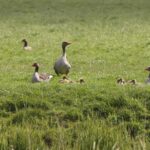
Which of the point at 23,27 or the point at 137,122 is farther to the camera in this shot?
the point at 23,27

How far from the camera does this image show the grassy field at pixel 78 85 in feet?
35.4

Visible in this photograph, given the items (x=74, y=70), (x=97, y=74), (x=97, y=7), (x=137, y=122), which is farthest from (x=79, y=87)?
(x=97, y=7)

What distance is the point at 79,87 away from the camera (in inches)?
537

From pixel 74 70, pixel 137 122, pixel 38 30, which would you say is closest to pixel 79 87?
pixel 137 122

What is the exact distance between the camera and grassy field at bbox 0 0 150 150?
10.8m

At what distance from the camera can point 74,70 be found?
64.5ft

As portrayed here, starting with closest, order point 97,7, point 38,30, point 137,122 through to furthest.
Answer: point 137,122 < point 38,30 < point 97,7

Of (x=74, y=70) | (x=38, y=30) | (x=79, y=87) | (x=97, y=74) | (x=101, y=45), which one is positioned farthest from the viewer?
(x=38, y=30)

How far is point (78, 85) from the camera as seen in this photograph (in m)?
13.9

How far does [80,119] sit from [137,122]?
117 centimetres

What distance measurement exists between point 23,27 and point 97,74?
1370cm

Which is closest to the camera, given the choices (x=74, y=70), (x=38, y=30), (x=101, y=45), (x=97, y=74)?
(x=97, y=74)

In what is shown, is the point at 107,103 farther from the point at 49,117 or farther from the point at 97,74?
the point at 97,74

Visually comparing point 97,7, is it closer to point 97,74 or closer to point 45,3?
point 45,3
